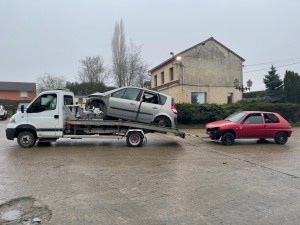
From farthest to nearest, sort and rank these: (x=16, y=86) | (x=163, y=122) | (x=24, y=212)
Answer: (x=16, y=86) < (x=163, y=122) < (x=24, y=212)

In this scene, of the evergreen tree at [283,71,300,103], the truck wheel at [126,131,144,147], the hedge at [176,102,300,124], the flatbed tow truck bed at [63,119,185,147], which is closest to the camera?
the flatbed tow truck bed at [63,119,185,147]

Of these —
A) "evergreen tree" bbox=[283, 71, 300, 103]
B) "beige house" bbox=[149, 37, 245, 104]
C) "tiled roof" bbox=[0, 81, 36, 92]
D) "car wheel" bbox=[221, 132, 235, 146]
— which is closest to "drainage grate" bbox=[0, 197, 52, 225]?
"car wheel" bbox=[221, 132, 235, 146]

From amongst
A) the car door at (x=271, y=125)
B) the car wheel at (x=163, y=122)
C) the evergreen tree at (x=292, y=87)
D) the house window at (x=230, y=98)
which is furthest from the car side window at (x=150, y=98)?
the evergreen tree at (x=292, y=87)

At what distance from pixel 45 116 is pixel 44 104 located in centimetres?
46

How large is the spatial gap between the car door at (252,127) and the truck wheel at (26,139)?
8583 mm

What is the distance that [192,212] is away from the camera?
5.04 m

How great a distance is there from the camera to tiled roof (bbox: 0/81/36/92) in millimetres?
60750

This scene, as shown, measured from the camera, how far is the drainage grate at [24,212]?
457 cm

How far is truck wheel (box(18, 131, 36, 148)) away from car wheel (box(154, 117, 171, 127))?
491cm

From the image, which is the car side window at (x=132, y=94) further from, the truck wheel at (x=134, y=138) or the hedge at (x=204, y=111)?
the hedge at (x=204, y=111)

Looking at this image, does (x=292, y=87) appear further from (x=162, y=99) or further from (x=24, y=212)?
(x=24, y=212)

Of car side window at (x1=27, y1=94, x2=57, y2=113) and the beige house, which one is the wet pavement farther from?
the beige house

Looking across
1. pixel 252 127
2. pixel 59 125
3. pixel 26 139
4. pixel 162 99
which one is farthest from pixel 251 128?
pixel 26 139

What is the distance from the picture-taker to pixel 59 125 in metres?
11.9
